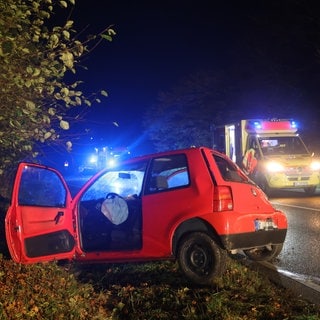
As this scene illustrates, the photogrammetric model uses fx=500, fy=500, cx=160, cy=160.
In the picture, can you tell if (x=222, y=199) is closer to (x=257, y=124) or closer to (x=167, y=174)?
(x=167, y=174)

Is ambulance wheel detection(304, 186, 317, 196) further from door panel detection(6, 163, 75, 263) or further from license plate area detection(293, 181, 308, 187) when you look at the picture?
door panel detection(6, 163, 75, 263)

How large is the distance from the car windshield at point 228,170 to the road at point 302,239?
1.41 m

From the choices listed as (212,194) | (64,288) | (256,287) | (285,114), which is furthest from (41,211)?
(285,114)

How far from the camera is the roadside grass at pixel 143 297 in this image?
449cm

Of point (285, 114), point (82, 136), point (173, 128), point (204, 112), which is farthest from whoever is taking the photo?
point (173, 128)

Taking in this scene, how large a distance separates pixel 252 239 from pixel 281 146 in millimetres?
10357

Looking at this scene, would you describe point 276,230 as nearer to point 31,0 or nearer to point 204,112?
point 31,0

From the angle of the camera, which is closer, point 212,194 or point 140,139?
point 212,194

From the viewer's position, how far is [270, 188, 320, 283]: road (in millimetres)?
6599

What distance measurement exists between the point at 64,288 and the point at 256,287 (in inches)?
80.9

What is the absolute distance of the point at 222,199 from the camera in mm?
5531

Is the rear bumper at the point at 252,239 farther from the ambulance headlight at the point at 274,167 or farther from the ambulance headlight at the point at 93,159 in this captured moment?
the ambulance headlight at the point at 93,159

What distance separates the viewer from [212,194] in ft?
18.2

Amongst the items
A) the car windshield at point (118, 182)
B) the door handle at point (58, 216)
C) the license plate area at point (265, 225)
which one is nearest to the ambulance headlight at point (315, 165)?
the car windshield at point (118, 182)
